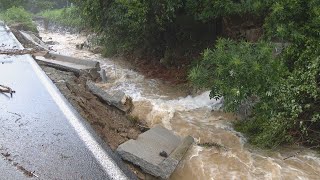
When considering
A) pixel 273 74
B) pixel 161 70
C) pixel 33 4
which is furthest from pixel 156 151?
pixel 33 4

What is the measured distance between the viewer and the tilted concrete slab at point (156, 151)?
477 centimetres

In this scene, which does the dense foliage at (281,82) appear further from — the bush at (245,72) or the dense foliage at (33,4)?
the dense foliage at (33,4)

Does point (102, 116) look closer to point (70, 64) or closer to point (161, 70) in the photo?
point (70, 64)

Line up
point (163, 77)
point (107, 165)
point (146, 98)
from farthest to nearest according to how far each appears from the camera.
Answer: point (163, 77) → point (146, 98) → point (107, 165)

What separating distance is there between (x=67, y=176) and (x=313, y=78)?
451 cm

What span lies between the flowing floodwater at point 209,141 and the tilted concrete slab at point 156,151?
292 mm

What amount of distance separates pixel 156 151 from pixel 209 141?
5.41 feet

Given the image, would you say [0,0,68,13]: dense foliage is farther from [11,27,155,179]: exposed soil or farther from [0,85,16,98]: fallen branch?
[0,85,16,98]: fallen branch

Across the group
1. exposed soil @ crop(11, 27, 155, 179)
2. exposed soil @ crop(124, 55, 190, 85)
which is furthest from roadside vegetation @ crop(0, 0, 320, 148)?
exposed soil @ crop(124, 55, 190, 85)

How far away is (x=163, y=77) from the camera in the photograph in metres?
10.8

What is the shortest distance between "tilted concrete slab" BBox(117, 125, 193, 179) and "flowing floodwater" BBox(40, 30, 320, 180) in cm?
29

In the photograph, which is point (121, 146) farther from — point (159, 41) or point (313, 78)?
point (159, 41)

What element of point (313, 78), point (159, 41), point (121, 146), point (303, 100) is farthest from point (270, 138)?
point (159, 41)

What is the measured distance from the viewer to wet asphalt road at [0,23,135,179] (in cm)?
393
